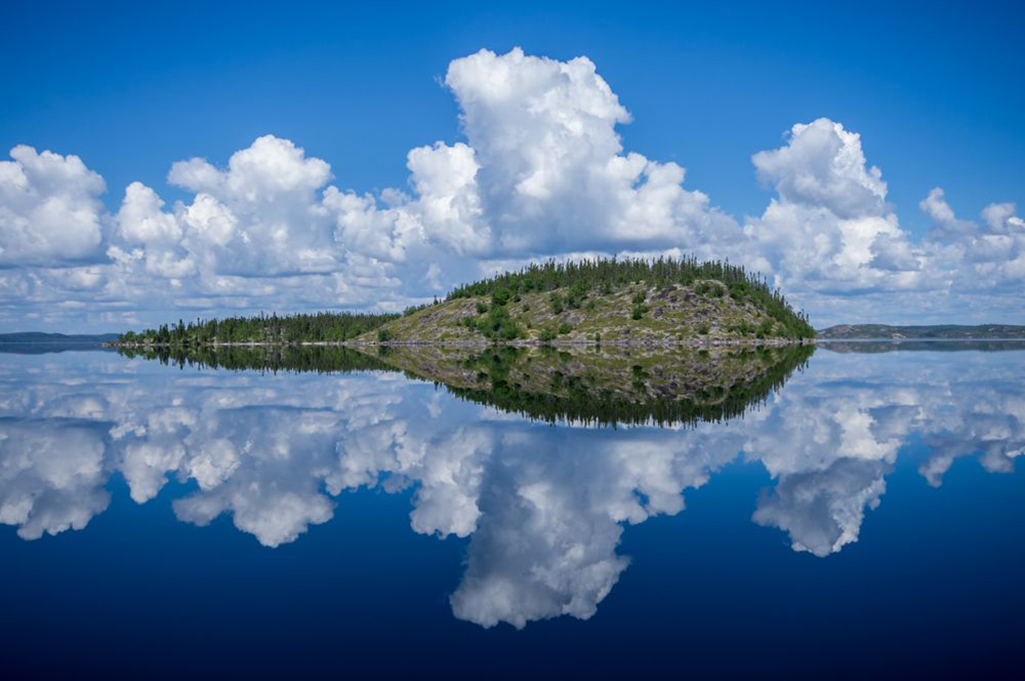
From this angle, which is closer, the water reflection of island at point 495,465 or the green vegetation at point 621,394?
the water reflection of island at point 495,465

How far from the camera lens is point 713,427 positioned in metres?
46.4

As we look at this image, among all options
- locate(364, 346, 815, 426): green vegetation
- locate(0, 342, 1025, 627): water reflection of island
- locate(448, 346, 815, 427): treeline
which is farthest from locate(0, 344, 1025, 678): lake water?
locate(364, 346, 815, 426): green vegetation

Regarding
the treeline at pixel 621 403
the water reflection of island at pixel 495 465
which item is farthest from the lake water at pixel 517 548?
the treeline at pixel 621 403

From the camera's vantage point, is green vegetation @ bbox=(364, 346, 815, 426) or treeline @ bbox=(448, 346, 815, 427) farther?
green vegetation @ bbox=(364, 346, 815, 426)

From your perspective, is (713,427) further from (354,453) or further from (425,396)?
(425,396)

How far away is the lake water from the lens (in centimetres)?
1547

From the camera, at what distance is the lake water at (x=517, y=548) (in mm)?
15469

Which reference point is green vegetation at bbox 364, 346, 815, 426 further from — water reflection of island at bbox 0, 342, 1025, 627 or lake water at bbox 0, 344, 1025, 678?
lake water at bbox 0, 344, 1025, 678

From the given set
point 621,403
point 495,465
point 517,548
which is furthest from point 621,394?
point 517,548

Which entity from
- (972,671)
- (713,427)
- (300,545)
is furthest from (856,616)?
(713,427)

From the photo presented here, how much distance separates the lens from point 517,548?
2209cm

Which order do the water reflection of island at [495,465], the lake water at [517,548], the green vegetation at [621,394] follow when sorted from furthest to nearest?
the green vegetation at [621,394]
the water reflection of island at [495,465]
the lake water at [517,548]

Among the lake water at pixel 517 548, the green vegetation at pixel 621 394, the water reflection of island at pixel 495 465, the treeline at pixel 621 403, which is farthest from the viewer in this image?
the green vegetation at pixel 621 394

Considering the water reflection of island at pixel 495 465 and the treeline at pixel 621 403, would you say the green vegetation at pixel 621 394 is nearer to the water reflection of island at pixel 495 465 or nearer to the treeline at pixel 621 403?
the treeline at pixel 621 403
